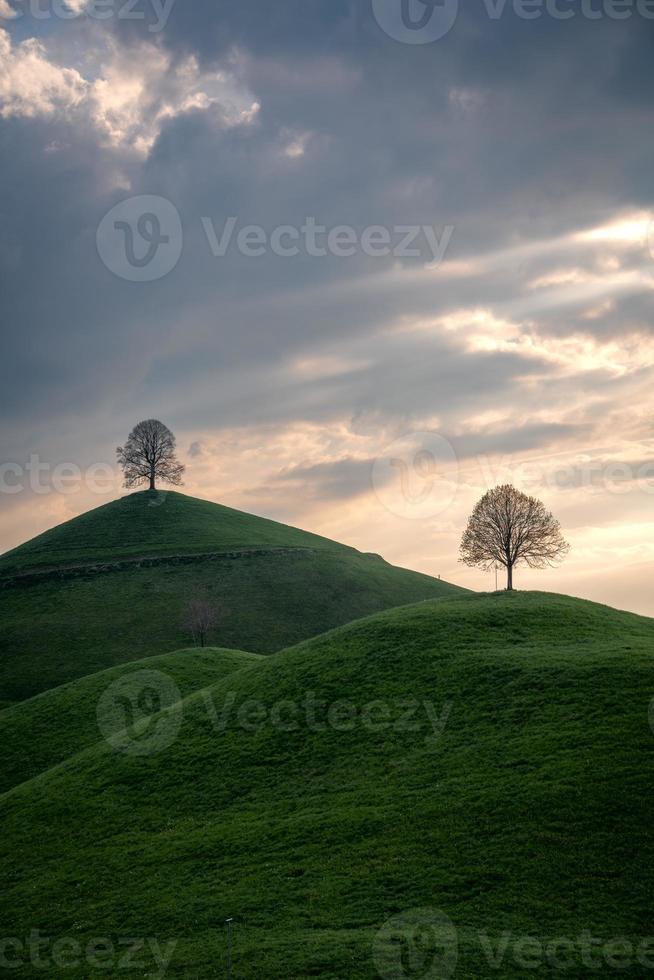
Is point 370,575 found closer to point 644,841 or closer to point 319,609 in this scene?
point 319,609

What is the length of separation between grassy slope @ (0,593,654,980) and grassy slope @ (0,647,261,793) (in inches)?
330

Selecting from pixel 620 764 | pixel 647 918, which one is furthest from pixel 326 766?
pixel 647 918

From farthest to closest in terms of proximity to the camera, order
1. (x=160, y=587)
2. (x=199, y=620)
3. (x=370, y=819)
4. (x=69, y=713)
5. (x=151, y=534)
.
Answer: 1. (x=151, y=534)
2. (x=160, y=587)
3. (x=199, y=620)
4. (x=69, y=713)
5. (x=370, y=819)

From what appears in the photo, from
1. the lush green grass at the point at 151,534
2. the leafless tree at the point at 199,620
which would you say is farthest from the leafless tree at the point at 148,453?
the leafless tree at the point at 199,620

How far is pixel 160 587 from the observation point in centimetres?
11425

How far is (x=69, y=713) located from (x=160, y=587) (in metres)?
48.3

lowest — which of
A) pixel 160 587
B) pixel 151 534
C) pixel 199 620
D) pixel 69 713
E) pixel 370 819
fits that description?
pixel 370 819

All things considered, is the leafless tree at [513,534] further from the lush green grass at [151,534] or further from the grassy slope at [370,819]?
the lush green grass at [151,534]

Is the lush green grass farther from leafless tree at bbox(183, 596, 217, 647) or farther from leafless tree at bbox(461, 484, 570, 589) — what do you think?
leafless tree at bbox(461, 484, 570, 589)

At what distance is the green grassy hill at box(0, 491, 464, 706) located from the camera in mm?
96062

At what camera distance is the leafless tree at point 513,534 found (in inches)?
3098

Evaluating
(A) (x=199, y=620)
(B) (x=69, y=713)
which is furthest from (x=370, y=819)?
(A) (x=199, y=620)

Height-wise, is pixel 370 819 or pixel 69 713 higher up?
pixel 69 713

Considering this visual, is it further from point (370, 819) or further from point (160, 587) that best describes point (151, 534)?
point (370, 819)
